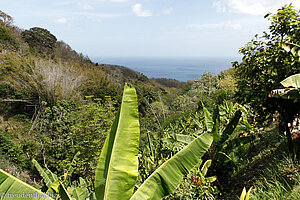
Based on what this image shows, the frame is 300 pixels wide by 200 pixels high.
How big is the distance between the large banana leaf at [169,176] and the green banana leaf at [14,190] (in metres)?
0.76

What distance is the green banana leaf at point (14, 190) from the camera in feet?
4.57

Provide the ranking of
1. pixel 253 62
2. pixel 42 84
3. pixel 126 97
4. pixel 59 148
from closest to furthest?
pixel 126 97, pixel 253 62, pixel 59 148, pixel 42 84

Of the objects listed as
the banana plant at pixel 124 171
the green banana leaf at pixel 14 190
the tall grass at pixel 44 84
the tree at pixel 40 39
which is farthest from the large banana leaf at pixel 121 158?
the tree at pixel 40 39

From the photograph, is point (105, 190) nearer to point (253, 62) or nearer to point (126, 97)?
point (126, 97)

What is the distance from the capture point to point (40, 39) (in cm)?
1917

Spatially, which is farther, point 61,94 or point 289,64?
point 61,94

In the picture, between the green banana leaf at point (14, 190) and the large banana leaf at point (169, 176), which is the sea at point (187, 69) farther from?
the green banana leaf at point (14, 190)

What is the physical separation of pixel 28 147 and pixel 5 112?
5.41m

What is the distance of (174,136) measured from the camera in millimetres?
3434

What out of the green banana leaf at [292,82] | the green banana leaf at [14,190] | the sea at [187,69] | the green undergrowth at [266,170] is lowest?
the green undergrowth at [266,170]

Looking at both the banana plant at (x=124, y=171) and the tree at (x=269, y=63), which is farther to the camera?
the tree at (x=269, y=63)

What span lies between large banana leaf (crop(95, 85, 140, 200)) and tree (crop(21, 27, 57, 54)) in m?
20.2

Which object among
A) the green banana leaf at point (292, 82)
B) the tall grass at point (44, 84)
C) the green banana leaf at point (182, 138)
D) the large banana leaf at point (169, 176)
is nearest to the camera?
the large banana leaf at point (169, 176)

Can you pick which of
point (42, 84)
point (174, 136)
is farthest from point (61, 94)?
point (174, 136)
